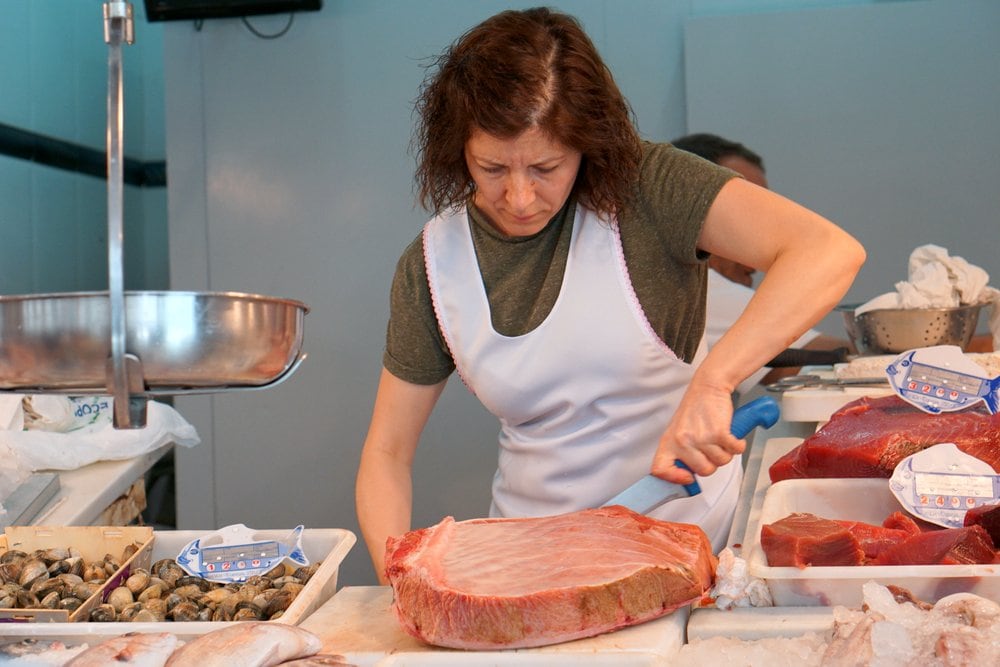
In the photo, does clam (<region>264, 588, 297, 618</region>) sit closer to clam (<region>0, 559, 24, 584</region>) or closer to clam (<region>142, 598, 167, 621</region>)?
clam (<region>142, 598, 167, 621</region>)

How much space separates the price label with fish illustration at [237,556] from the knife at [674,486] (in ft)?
1.76

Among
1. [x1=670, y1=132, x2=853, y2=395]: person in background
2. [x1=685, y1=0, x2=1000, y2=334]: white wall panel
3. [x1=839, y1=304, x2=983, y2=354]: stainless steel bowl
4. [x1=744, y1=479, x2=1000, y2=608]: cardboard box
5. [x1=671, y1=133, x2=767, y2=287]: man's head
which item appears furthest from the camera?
[x1=685, y1=0, x2=1000, y2=334]: white wall panel

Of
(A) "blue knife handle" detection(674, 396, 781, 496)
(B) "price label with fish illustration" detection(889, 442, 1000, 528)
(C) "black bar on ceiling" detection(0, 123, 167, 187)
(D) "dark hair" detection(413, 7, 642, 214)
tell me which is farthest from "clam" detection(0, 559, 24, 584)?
(C) "black bar on ceiling" detection(0, 123, 167, 187)

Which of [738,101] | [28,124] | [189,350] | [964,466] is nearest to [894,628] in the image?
[964,466]

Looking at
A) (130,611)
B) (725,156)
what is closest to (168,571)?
(130,611)

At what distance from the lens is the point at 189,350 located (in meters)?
1.02

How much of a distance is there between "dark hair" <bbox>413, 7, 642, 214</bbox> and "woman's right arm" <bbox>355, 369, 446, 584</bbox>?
0.43 metres

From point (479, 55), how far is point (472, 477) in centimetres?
290

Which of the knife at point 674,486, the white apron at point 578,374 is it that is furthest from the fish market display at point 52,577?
the knife at point 674,486

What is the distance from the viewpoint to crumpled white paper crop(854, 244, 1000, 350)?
2.86m

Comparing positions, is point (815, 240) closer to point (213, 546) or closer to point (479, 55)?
point (479, 55)

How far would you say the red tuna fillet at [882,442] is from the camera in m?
1.74

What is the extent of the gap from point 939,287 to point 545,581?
192 centimetres

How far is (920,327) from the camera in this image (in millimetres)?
2869
